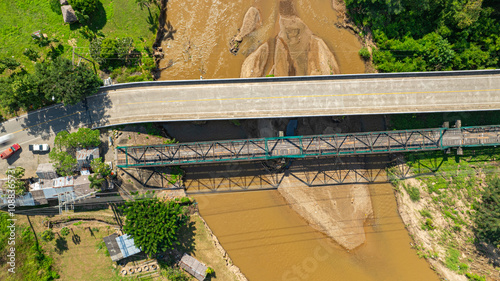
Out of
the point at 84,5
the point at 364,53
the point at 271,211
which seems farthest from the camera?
the point at 364,53

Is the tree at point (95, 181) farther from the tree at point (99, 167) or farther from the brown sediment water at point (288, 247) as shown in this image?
the brown sediment water at point (288, 247)

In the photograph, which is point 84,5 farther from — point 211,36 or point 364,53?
point 364,53

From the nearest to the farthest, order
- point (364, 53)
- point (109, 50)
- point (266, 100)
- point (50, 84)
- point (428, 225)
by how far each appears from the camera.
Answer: point (50, 84) → point (266, 100) → point (109, 50) → point (428, 225) → point (364, 53)

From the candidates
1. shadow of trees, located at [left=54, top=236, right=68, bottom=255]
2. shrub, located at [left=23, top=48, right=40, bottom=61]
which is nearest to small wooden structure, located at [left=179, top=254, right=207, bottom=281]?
shadow of trees, located at [left=54, top=236, right=68, bottom=255]

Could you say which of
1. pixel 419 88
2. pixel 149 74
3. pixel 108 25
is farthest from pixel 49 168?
pixel 419 88

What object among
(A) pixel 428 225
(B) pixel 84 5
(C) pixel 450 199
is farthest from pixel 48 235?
(C) pixel 450 199

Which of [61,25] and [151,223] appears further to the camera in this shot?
[61,25]

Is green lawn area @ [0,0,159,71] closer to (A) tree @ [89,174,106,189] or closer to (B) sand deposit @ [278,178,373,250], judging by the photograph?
(A) tree @ [89,174,106,189]
